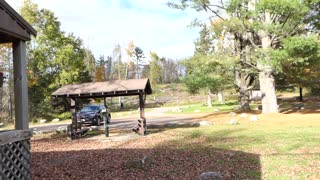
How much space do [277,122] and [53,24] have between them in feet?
76.4

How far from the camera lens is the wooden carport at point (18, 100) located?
6.07 meters

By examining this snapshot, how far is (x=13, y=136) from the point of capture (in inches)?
241

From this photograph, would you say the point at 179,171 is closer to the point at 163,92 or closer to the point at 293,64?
the point at 293,64

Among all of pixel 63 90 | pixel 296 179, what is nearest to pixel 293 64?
pixel 63 90

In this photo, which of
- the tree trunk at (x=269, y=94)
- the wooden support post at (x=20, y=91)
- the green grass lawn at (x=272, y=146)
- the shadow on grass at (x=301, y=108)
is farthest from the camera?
the shadow on grass at (x=301, y=108)

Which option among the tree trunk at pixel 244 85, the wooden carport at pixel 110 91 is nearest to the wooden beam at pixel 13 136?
the wooden carport at pixel 110 91

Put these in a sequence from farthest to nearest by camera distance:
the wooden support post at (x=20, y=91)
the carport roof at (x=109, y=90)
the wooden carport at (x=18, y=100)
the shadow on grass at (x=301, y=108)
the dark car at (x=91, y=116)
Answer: the shadow on grass at (x=301, y=108) → the dark car at (x=91, y=116) → the carport roof at (x=109, y=90) → the wooden support post at (x=20, y=91) → the wooden carport at (x=18, y=100)

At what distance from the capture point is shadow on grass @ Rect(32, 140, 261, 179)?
9047 mm

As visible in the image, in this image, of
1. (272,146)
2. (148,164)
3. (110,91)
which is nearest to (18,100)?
(148,164)

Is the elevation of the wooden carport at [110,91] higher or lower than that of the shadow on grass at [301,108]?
higher

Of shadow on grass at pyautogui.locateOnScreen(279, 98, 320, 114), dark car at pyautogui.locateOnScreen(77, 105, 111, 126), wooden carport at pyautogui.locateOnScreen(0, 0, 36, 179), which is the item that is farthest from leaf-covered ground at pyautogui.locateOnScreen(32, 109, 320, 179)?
shadow on grass at pyautogui.locateOnScreen(279, 98, 320, 114)

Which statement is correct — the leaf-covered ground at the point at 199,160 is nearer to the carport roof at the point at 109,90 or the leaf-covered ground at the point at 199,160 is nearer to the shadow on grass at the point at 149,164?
the shadow on grass at the point at 149,164

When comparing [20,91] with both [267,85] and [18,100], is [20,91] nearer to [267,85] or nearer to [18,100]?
[18,100]

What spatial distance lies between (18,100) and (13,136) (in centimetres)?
71
